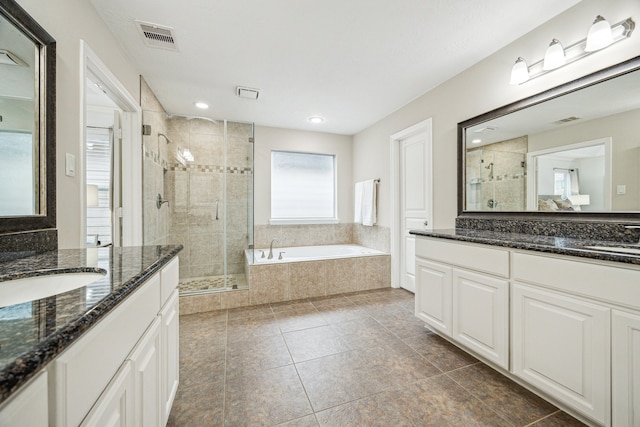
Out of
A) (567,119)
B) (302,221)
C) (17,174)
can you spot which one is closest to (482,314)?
(567,119)

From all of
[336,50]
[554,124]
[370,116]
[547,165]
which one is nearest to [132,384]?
[336,50]

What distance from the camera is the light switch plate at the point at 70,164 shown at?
4.48 ft

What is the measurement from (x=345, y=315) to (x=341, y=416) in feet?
4.07

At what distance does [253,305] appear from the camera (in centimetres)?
283

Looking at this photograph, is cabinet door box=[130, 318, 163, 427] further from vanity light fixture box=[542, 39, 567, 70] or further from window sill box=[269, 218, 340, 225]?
window sill box=[269, 218, 340, 225]

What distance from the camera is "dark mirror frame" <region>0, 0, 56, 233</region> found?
1.10 metres

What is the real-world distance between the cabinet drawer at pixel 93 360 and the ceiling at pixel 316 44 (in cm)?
182

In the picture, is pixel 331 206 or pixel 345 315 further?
pixel 331 206

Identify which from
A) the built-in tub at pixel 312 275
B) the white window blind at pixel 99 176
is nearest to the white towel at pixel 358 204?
the built-in tub at pixel 312 275

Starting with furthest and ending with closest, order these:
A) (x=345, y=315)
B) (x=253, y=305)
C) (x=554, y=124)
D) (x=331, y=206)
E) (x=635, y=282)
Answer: (x=331, y=206) → (x=253, y=305) → (x=345, y=315) → (x=554, y=124) → (x=635, y=282)

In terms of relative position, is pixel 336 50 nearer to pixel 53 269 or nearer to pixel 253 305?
pixel 53 269

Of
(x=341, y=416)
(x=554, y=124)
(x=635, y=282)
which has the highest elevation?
(x=554, y=124)

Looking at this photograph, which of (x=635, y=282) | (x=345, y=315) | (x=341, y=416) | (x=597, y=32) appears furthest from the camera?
(x=345, y=315)

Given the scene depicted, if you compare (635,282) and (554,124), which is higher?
(554,124)
